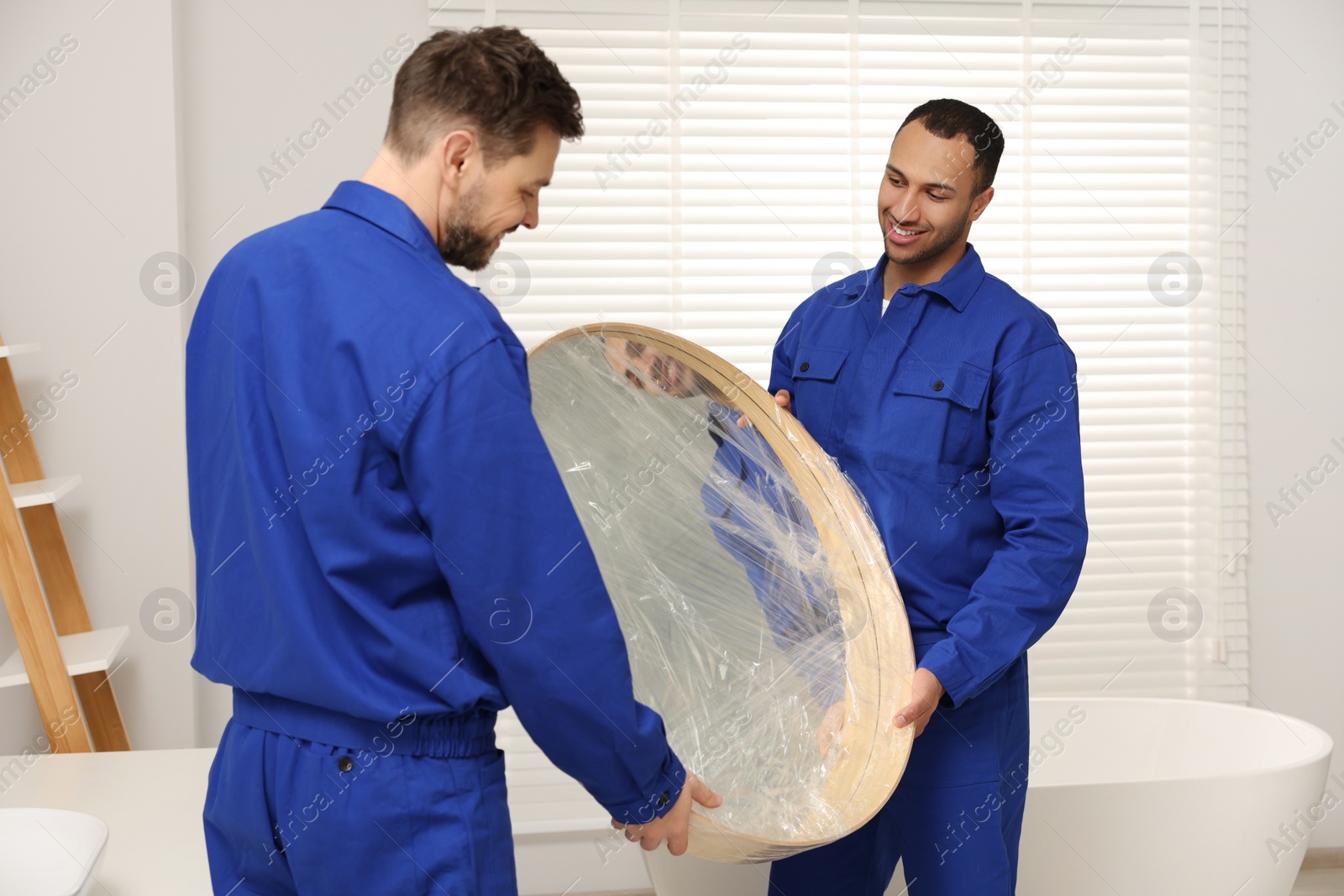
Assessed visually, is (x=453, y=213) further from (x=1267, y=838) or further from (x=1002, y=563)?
(x=1267, y=838)

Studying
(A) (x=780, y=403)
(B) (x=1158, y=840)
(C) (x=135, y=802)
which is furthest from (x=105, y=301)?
(B) (x=1158, y=840)

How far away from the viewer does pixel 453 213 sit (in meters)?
0.93

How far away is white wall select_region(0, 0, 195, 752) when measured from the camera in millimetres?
2195

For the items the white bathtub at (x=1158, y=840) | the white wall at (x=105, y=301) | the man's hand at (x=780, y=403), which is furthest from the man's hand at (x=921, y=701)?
the white wall at (x=105, y=301)

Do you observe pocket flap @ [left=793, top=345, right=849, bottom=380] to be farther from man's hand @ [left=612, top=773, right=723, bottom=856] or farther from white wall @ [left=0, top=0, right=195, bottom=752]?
white wall @ [left=0, top=0, right=195, bottom=752]

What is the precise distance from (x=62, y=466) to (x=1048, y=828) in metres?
2.14

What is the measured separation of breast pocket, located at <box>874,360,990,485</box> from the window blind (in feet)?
3.73

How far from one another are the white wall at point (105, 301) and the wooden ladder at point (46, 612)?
9 cm

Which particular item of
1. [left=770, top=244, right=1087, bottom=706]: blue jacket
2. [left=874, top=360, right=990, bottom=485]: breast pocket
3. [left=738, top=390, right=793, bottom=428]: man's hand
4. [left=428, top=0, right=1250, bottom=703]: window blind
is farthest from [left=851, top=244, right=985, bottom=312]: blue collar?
[left=428, top=0, right=1250, bottom=703]: window blind

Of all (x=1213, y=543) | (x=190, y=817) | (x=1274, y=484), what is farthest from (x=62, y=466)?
(x=1274, y=484)

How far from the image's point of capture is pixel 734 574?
151 centimetres

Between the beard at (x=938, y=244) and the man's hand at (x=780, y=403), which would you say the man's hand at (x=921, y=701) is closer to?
the man's hand at (x=780, y=403)

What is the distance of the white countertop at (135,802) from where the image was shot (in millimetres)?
1211

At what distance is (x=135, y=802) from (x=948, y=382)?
1247mm
